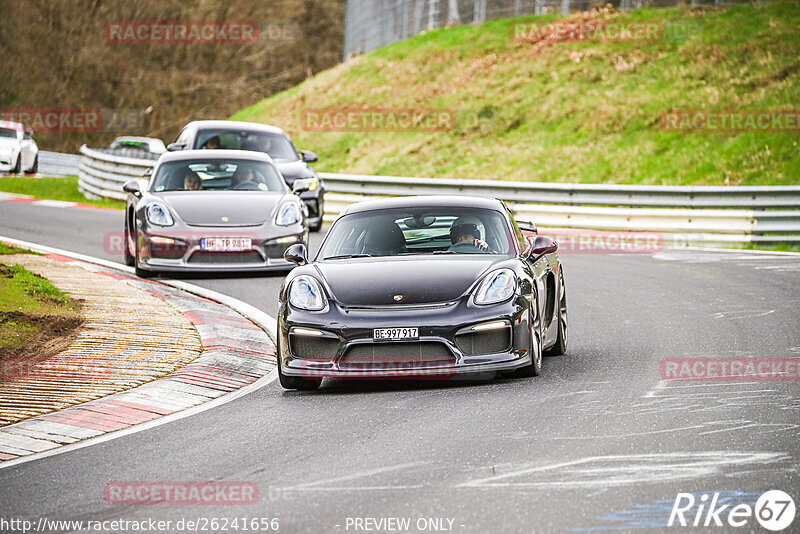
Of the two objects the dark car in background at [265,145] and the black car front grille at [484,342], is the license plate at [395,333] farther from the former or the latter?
the dark car in background at [265,145]

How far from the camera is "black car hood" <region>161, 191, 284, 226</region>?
15.0 m

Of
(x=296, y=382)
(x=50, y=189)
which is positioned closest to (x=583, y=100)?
(x=50, y=189)

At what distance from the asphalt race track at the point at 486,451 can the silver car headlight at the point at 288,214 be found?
5.64 meters

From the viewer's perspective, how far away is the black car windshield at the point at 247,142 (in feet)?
68.4

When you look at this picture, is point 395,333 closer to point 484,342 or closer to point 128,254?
point 484,342

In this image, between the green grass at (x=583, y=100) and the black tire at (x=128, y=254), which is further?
the green grass at (x=583, y=100)

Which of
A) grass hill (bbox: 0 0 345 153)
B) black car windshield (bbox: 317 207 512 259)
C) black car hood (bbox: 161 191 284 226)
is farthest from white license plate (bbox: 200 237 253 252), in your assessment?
grass hill (bbox: 0 0 345 153)

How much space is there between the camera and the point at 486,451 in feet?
21.7

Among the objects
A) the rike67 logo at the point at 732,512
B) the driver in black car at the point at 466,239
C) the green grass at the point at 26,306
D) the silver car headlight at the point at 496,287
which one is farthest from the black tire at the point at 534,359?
the green grass at the point at 26,306

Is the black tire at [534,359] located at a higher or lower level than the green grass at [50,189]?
higher

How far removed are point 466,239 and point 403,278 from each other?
111 cm

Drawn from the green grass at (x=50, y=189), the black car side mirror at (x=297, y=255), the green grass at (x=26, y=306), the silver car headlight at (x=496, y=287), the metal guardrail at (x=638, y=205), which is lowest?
the green grass at (x=50, y=189)

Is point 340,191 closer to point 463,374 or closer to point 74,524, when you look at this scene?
→ point 463,374

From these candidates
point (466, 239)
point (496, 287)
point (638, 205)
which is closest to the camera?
point (496, 287)
